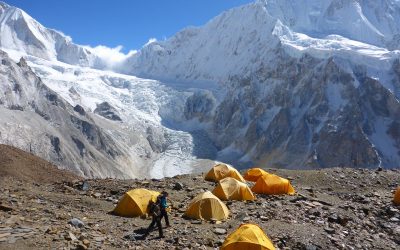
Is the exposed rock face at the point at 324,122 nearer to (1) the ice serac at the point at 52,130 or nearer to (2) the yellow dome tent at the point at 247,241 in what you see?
A: (1) the ice serac at the point at 52,130

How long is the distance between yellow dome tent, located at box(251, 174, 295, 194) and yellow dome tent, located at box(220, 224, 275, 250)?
11.3 meters

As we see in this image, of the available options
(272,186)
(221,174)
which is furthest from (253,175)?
(272,186)

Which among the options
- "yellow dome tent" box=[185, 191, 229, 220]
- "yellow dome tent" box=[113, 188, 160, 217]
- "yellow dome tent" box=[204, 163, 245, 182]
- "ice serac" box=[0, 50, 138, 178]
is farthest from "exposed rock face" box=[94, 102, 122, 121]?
"yellow dome tent" box=[185, 191, 229, 220]

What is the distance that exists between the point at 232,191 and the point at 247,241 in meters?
9.57

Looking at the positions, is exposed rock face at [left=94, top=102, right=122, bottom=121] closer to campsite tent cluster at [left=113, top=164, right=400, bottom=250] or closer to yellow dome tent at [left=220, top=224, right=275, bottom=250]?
campsite tent cluster at [left=113, top=164, right=400, bottom=250]

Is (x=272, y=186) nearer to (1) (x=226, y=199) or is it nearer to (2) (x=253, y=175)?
(1) (x=226, y=199)

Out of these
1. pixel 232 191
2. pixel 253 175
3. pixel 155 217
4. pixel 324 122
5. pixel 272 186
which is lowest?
pixel 155 217

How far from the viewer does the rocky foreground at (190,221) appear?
20.0 metres

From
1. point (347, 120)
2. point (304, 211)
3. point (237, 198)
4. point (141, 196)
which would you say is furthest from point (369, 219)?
point (347, 120)

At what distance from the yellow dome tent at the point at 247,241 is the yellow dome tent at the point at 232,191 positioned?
8735mm

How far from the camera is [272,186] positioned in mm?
31531

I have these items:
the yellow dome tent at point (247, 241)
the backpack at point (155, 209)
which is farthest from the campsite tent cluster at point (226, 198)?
the backpack at point (155, 209)

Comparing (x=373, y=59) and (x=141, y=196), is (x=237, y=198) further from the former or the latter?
(x=373, y=59)

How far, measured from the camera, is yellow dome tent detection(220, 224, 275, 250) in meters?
19.8
